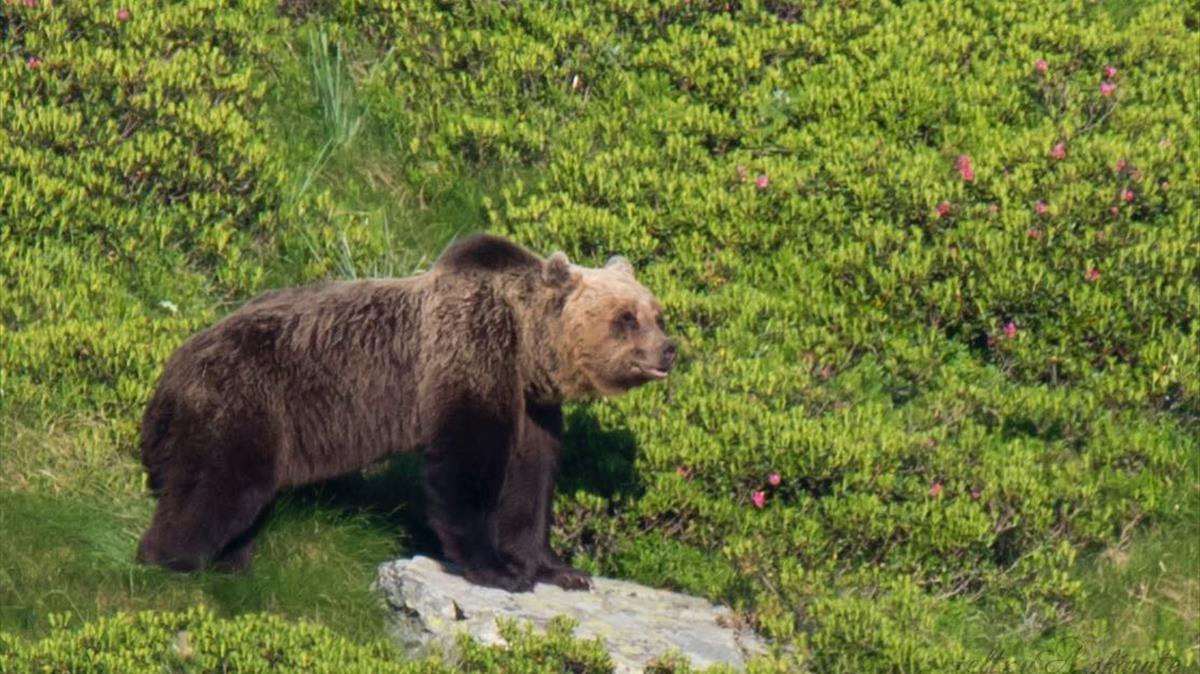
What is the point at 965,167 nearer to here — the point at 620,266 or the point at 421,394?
the point at 620,266

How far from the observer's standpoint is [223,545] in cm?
814

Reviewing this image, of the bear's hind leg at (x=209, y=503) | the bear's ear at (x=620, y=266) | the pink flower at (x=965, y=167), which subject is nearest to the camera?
the bear's hind leg at (x=209, y=503)

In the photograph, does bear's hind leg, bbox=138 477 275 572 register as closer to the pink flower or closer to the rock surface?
the rock surface

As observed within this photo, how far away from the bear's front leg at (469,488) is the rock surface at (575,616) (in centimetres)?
9

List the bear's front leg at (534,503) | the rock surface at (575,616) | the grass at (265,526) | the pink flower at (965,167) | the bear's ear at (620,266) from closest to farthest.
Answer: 1. the rock surface at (575,616)
2. the grass at (265,526)
3. the bear's front leg at (534,503)
4. the bear's ear at (620,266)
5. the pink flower at (965,167)

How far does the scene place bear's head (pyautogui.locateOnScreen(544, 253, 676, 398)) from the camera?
8.37 m

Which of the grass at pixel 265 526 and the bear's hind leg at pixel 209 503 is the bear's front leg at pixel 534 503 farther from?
the bear's hind leg at pixel 209 503

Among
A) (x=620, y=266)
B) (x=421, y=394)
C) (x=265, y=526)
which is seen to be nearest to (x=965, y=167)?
(x=620, y=266)

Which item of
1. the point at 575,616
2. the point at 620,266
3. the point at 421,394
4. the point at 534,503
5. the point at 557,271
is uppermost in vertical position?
the point at 557,271

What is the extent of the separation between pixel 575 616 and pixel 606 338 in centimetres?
110

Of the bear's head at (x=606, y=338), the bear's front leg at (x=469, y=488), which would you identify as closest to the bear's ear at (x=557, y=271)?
the bear's head at (x=606, y=338)

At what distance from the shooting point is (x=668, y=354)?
833 cm

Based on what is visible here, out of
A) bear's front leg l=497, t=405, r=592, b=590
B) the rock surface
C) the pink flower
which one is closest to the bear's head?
bear's front leg l=497, t=405, r=592, b=590

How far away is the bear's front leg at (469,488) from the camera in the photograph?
8070mm
